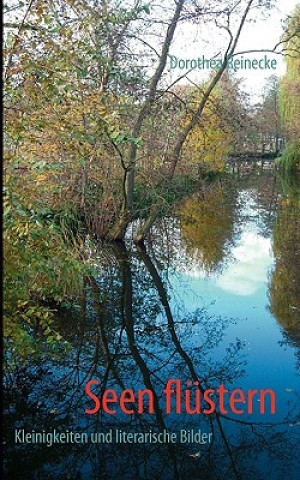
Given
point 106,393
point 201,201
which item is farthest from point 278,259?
point 201,201

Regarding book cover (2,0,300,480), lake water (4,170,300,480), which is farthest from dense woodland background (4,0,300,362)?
lake water (4,170,300,480)

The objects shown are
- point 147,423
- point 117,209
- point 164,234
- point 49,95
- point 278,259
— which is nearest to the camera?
point 49,95

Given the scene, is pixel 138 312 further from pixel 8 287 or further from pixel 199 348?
pixel 8 287

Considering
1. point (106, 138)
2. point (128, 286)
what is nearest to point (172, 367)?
point (128, 286)

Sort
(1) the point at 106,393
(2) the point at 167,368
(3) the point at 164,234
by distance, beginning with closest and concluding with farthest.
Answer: (1) the point at 106,393 → (2) the point at 167,368 → (3) the point at 164,234

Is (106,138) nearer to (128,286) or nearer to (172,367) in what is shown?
(128,286)

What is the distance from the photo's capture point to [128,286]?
324 inches

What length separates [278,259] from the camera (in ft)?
32.6

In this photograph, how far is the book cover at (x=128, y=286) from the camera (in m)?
3.59

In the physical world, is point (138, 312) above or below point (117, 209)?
Answer: below

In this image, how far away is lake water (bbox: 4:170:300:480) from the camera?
3.70m

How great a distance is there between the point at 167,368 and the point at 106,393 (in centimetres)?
86

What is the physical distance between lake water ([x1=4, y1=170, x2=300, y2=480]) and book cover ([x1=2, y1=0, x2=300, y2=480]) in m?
0.02

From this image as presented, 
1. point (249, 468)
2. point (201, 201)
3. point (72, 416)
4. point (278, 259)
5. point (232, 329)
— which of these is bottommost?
point (249, 468)
